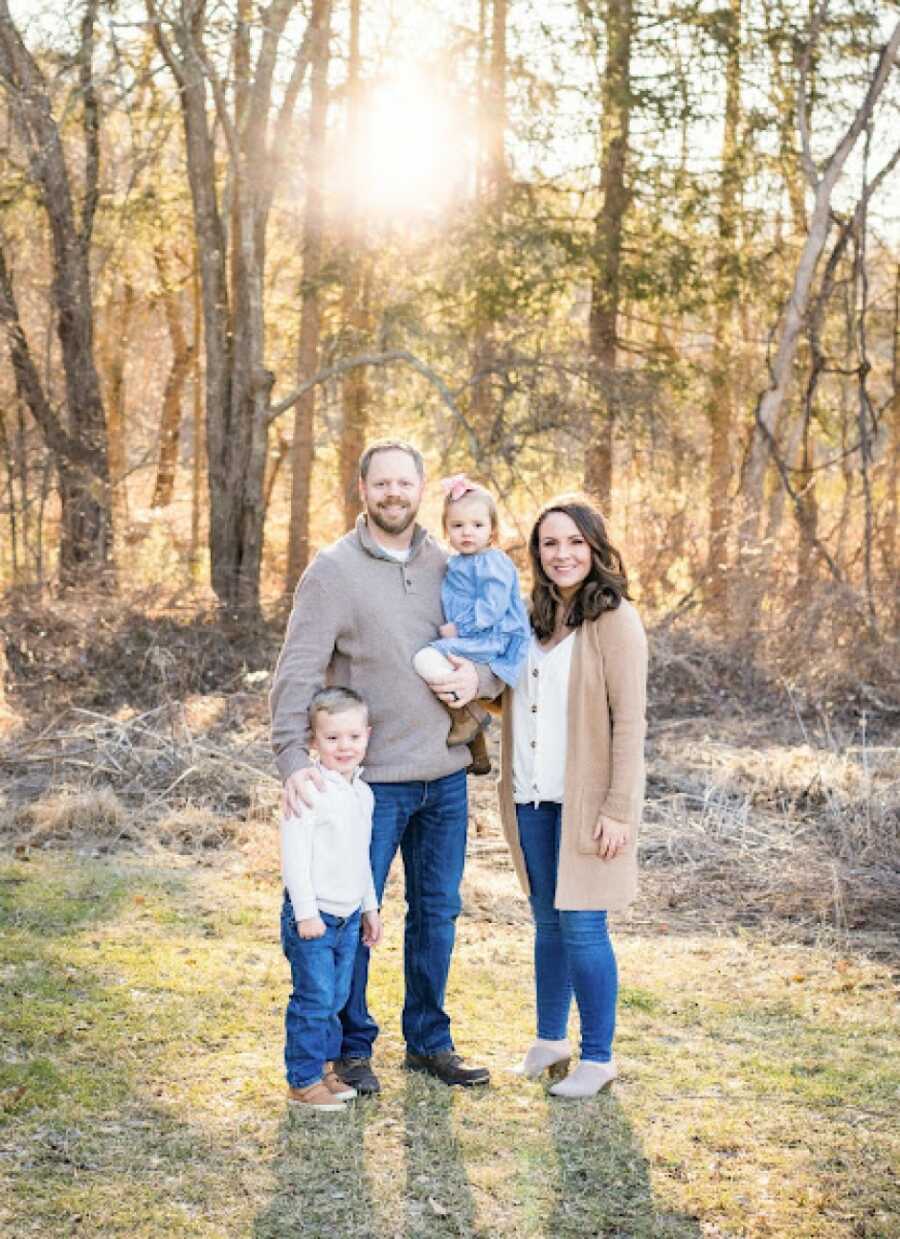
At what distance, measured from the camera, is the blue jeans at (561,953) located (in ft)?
14.1

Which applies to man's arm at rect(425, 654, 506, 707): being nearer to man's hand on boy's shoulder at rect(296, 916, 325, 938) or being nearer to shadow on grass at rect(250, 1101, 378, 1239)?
man's hand on boy's shoulder at rect(296, 916, 325, 938)

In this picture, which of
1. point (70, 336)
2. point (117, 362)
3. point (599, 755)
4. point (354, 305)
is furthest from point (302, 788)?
point (117, 362)

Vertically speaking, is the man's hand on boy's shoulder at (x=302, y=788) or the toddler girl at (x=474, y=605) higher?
the toddler girl at (x=474, y=605)

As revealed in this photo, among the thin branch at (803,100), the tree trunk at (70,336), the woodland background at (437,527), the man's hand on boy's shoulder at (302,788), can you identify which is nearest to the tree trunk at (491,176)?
the woodland background at (437,527)

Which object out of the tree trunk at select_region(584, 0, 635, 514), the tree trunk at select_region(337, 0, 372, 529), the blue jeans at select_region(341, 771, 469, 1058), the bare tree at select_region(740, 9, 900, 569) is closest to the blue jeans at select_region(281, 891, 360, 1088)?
the blue jeans at select_region(341, 771, 469, 1058)

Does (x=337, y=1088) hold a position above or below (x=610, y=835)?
below

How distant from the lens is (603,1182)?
3.92 meters

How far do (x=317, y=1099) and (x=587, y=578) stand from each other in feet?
5.58

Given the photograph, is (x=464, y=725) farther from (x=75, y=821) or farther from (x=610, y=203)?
(x=610, y=203)

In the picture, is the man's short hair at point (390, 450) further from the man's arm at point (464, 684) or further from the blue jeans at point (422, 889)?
the blue jeans at point (422, 889)

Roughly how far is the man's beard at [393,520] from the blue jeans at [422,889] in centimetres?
74

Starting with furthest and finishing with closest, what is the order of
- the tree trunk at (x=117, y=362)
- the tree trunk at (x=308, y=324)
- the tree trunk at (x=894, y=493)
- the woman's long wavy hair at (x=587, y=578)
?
the tree trunk at (x=117, y=362) → the tree trunk at (x=308, y=324) → the tree trunk at (x=894, y=493) → the woman's long wavy hair at (x=587, y=578)

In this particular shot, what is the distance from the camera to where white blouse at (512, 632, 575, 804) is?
14.2 feet

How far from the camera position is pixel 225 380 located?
14.7 m
